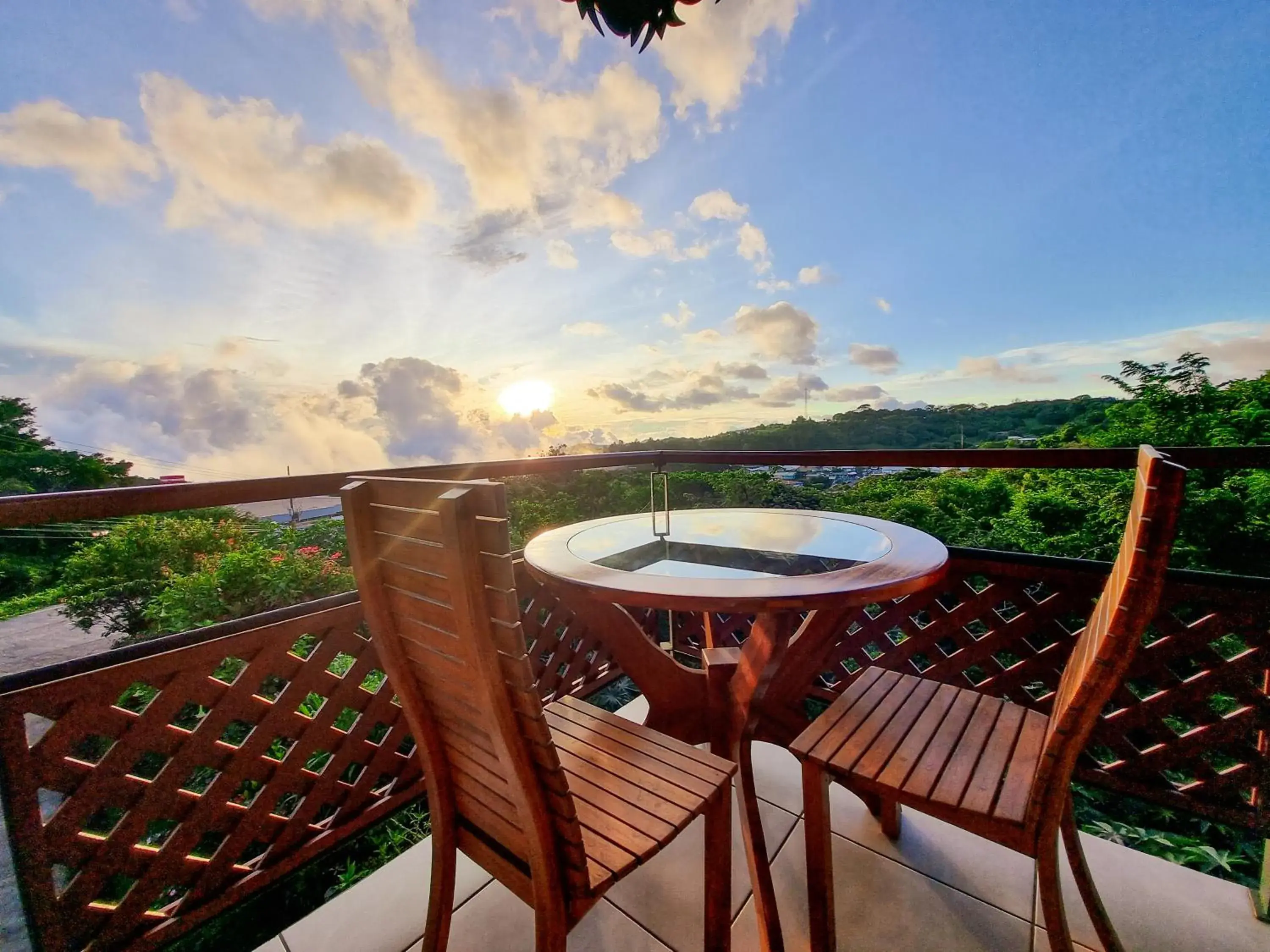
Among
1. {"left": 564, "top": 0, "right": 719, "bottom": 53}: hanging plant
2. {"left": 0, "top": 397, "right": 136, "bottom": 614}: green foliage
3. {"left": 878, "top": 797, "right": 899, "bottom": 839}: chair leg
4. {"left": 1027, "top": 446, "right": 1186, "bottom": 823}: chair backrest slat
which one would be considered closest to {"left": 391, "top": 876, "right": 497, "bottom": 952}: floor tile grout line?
{"left": 878, "top": 797, "right": 899, "bottom": 839}: chair leg

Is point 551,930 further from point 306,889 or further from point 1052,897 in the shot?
point 306,889

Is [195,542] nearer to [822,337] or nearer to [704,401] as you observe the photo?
[704,401]

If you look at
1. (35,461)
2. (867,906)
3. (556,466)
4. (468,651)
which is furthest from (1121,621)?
(35,461)

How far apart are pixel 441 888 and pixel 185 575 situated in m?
6.75

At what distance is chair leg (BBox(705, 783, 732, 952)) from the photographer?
1.14m

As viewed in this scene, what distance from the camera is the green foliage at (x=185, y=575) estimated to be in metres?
5.03

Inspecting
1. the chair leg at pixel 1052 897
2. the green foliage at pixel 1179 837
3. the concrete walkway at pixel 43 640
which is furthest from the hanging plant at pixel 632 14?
the concrete walkway at pixel 43 640

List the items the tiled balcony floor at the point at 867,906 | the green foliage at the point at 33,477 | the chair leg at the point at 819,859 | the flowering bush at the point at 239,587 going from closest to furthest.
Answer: the chair leg at the point at 819,859 < the tiled balcony floor at the point at 867,906 < the flowering bush at the point at 239,587 < the green foliage at the point at 33,477

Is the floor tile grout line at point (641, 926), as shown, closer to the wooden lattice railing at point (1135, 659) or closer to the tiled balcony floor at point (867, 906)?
the tiled balcony floor at point (867, 906)

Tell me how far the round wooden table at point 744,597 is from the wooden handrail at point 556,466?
32cm

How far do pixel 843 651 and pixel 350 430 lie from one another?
9526 mm

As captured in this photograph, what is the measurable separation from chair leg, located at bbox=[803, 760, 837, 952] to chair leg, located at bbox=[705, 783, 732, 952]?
0.79ft

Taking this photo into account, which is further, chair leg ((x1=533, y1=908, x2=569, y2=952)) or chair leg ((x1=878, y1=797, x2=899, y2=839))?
chair leg ((x1=878, y1=797, x2=899, y2=839))

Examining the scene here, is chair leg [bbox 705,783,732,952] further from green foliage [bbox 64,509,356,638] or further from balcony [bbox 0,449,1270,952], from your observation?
green foliage [bbox 64,509,356,638]
